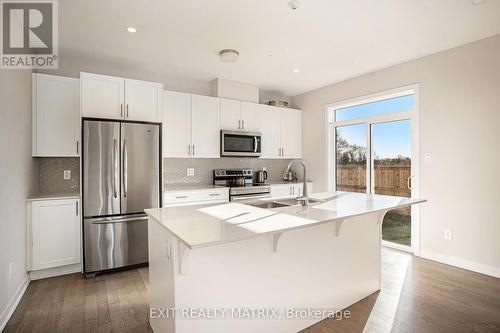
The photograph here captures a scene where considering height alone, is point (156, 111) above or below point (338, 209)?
above

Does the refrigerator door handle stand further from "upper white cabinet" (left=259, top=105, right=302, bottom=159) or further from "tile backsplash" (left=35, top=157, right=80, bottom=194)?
"upper white cabinet" (left=259, top=105, right=302, bottom=159)

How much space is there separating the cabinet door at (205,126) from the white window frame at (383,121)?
6.43 ft

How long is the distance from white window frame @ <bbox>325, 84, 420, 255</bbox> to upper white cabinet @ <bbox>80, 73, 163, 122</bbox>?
2.89m

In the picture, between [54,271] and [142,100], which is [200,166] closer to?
[142,100]

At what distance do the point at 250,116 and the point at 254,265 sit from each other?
10.4ft

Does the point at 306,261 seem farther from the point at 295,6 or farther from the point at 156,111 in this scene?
the point at 156,111

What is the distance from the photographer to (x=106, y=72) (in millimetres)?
3664

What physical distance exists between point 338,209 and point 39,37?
11.2 ft

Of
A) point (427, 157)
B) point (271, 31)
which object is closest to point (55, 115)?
point (271, 31)

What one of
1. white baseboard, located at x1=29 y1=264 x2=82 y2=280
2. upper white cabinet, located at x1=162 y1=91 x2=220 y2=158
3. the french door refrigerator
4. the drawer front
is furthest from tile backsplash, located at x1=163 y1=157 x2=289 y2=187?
white baseboard, located at x1=29 y1=264 x2=82 y2=280

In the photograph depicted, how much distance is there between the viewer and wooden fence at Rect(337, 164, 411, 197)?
12.3 ft

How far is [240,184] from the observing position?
4.43m

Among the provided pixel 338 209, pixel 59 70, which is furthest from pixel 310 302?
pixel 59 70

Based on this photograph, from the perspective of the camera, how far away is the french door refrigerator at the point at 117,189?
2.95 metres
